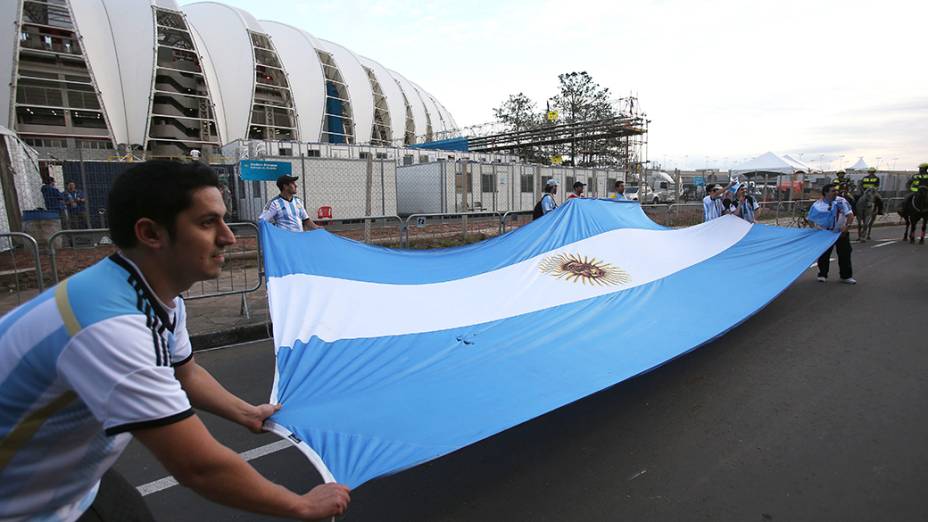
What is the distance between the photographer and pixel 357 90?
58406 mm

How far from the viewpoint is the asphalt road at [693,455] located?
2.77 metres

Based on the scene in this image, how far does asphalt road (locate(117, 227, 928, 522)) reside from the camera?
277 centimetres

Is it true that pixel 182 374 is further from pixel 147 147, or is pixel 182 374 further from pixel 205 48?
pixel 205 48

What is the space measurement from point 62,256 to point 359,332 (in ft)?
21.1

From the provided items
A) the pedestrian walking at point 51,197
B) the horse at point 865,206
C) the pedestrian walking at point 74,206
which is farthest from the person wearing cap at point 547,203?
the pedestrian walking at point 74,206

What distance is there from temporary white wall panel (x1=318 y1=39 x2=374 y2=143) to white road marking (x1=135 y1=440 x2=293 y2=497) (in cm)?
5741

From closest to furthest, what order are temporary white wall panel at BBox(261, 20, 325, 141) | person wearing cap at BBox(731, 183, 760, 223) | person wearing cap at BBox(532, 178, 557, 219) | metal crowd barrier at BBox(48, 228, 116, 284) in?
metal crowd barrier at BBox(48, 228, 116, 284), person wearing cap at BBox(532, 178, 557, 219), person wearing cap at BBox(731, 183, 760, 223), temporary white wall panel at BBox(261, 20, 325, 141)

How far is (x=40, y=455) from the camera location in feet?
3.95

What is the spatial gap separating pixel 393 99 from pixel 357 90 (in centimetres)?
912

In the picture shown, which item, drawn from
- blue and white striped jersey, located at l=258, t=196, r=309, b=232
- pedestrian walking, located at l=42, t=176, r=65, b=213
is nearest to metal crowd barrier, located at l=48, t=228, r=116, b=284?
blue and white striped jersey, located at l=258, t=196, r=309, b=232

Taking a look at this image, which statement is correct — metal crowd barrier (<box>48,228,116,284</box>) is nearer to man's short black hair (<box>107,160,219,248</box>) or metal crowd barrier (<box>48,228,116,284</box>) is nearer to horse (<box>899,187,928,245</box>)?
man's short black hair (<box>107,160,219,248</box>)

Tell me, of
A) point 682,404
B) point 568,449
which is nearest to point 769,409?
point 682,404

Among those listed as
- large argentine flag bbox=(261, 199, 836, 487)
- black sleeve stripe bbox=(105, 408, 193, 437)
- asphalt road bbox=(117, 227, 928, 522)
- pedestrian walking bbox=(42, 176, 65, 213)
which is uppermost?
pedestrian walking bbox=(42, 176, 65, 213)

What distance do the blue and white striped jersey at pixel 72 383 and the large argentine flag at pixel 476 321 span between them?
93 cm
